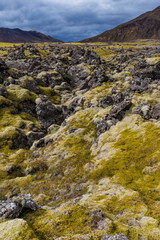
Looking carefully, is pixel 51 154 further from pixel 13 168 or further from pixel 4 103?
pixel 4 103

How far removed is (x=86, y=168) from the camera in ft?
153

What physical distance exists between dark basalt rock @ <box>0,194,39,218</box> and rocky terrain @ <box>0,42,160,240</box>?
0.37ft

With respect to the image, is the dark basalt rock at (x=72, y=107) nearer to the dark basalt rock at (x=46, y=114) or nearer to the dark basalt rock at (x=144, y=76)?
the dark basalt rock at (x=46, y=114)

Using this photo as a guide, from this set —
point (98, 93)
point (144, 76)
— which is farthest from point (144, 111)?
point (98, 93)

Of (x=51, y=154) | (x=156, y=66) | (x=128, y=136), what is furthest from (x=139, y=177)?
(x=156, y=66)

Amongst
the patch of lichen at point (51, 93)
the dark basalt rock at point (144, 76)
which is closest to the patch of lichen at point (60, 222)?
the dark basalt rock at point (144, 76)

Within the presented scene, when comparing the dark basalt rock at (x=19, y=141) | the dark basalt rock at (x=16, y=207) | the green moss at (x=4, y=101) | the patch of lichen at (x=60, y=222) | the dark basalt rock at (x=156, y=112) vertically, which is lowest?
the dark basalt rock at (x=19, y=141)

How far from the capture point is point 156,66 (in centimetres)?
8975

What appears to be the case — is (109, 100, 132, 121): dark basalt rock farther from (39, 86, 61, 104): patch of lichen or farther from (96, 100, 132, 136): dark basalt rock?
(39, 86, 61, 104): patch of lichen

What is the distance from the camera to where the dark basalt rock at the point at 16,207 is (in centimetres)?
2031

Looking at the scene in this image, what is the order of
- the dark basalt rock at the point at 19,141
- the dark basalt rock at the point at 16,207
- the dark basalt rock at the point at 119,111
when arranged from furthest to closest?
1. the dark basalt rock at the point at 19,141
2. the dark basalt rock at the point at 119,111
3. the dark basalt rock at the point at 16,207

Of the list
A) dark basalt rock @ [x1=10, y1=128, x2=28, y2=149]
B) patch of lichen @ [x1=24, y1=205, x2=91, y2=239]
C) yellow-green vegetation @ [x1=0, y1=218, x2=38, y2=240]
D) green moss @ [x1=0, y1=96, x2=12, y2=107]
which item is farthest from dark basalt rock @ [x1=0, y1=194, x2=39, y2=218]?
green moss @ [x1=0, y1=96, x2=12, y2=107]

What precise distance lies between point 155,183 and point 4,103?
97.7 metres

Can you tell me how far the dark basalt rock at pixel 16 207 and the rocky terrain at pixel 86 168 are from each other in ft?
0.37
